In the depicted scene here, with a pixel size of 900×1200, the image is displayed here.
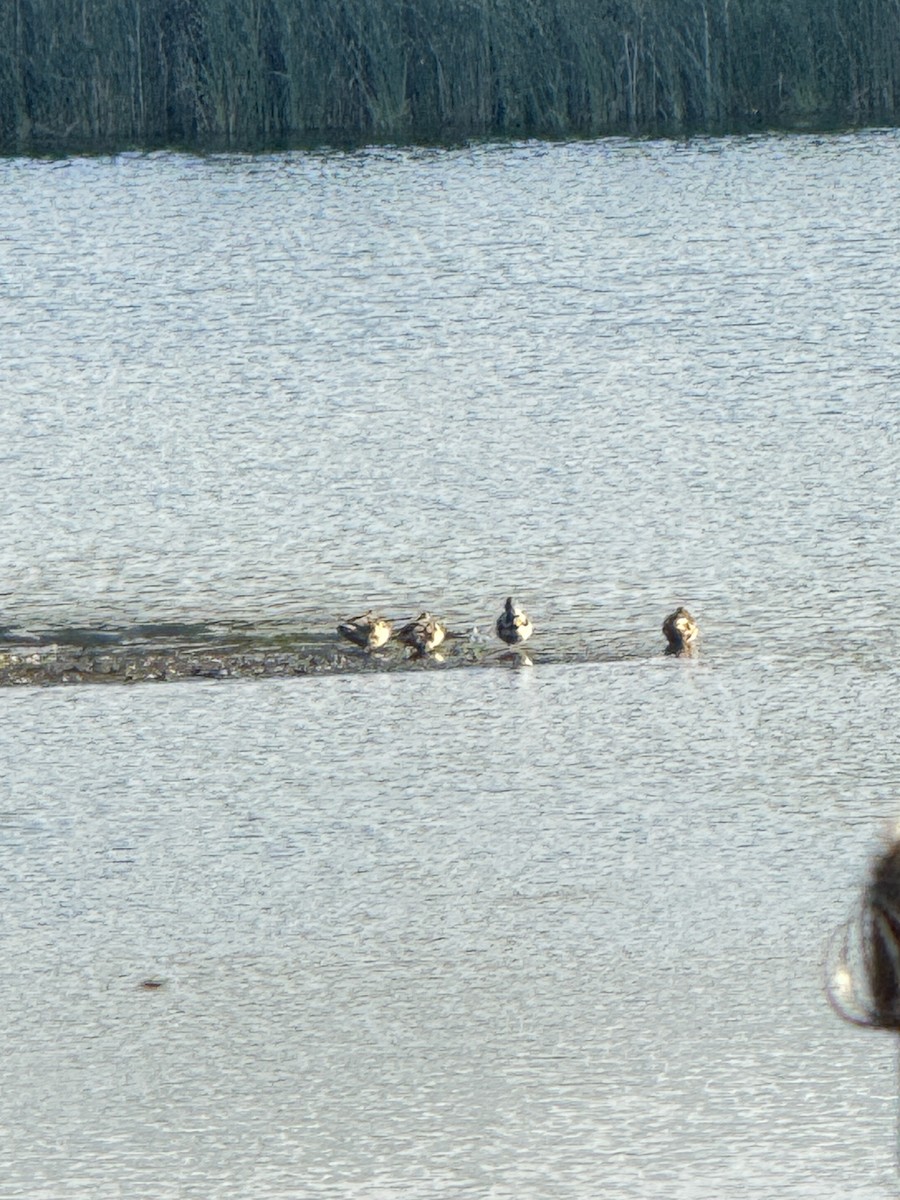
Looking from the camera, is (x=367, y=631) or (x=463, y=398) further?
(x=463, y=398)

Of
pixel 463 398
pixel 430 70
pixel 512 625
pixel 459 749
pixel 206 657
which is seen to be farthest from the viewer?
pixel 430 70

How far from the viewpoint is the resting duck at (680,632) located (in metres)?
6.43

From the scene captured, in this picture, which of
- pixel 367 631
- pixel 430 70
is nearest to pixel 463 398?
pixel 367 631

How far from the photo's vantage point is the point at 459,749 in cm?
584

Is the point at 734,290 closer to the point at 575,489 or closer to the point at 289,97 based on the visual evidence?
the point at 575,489

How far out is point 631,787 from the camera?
547cm

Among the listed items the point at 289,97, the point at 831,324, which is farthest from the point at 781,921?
the point at 289,97

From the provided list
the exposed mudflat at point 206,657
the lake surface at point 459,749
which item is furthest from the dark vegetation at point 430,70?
the exposed mudflat at point 206,657

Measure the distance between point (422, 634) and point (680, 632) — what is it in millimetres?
728

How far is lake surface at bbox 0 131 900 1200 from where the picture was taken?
3.90m

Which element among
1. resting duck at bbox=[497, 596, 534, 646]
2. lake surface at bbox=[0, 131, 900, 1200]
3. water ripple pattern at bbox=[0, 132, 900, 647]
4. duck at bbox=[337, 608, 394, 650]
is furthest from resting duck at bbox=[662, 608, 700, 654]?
duck at bbox=[337, 608, 394, 650]

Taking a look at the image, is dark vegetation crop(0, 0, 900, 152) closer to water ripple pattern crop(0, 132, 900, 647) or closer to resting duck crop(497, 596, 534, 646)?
water ripple pattern crop(0, 132, 900, 647)

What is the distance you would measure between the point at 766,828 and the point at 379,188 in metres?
12.4

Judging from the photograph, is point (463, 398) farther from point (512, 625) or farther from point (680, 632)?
point (680, 632)
